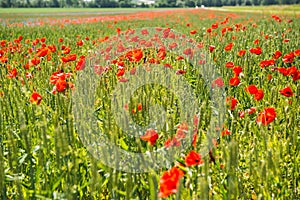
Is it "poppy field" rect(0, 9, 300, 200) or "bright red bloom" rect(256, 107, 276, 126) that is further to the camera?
"bright red bloom" rect(256, 107, 276, 126)

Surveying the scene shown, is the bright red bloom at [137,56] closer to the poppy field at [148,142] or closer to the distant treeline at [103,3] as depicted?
the poppy field at [148,142]

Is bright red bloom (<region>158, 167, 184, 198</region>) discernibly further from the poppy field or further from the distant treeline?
the distant treeline

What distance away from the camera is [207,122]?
2.25 m

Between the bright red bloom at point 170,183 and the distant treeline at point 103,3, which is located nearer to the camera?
the bright red bloom at point 170,183

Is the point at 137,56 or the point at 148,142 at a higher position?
the point at 137,56

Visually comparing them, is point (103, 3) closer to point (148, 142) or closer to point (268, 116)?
point (268, 116)

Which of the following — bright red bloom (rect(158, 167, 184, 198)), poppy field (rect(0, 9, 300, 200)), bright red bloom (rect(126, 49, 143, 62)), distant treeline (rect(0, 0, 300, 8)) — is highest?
distant treeline (rect(0, 0, 300, 8))

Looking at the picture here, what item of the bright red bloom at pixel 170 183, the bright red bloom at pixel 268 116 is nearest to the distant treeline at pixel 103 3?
the bright red bloom at pixel 268 116

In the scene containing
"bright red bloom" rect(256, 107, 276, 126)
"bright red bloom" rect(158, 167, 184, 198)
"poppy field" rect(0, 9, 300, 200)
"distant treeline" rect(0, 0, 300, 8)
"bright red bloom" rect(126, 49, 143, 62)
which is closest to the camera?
"bright red bloom" rect(158, 167, 184, 198)

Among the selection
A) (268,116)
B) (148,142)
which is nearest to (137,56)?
(268,116)

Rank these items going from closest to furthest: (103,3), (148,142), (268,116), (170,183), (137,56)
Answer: (170,183) < (148,142) < (268,116) < (137,56) < (103,3)

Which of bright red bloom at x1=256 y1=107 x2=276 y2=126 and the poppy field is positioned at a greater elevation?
bright red bloom at x1=256 y1=107 x2=276 y2=126

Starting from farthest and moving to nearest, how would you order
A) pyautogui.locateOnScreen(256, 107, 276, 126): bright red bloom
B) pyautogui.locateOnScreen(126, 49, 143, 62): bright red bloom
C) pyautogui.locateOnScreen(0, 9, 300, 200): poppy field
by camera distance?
pyautogui.locateOnScreen(126, 49, 143, 62): bright red bloom → pyautogui.locateOnScreen(256, 107, 276, 126): bright red bloom → pyautogui.locateOnScreen(0, 9, 300, 200): poppy field

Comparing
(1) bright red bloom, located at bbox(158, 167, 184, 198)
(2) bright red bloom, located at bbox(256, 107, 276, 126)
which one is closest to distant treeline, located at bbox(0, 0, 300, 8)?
(2) bright red bloom, located at bbox(256, 107, 276, 126)
